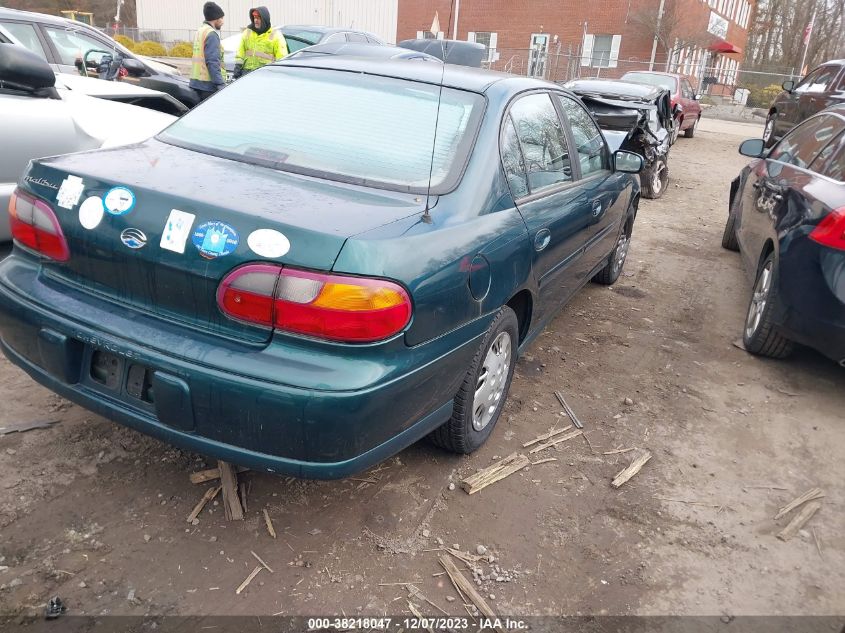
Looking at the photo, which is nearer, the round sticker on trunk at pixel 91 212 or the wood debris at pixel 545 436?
the round sticker on trunk at pixel 91 212

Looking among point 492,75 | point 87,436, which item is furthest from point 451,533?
point 492,75

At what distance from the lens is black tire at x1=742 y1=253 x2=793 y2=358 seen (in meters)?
4.18

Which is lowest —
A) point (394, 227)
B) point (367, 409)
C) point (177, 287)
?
point (367, 409)

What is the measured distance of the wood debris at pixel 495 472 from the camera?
2.92m

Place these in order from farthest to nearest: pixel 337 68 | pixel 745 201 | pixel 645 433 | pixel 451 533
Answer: pixel 745 201 < pixel 645 433 < pixel 337 68 < pixel 451 533

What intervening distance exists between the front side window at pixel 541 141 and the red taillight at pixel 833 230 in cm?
141

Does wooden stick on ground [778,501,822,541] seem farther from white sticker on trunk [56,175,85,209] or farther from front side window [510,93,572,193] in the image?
white sticker on trunk [56,175,85,209]

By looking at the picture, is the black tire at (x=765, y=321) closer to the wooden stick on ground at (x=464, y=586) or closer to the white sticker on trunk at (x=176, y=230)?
the wooden stick on ground at (x=464, y=586)

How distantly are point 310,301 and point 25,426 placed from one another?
1818 millimetres

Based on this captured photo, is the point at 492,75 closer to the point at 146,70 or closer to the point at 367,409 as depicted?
the point at 367,409

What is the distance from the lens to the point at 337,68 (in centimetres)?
324

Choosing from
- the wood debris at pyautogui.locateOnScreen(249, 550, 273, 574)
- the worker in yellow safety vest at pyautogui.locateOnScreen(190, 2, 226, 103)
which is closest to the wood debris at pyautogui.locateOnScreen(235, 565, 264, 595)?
the wood debris at pyautogui.locateOnScreen(249, 550, 273, 574)

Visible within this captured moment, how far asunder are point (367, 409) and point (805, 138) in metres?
4.58

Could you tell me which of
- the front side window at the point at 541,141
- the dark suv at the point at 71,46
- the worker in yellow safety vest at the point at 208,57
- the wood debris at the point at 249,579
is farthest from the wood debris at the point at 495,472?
the worker in yellow safety vest at the point at 208,57
